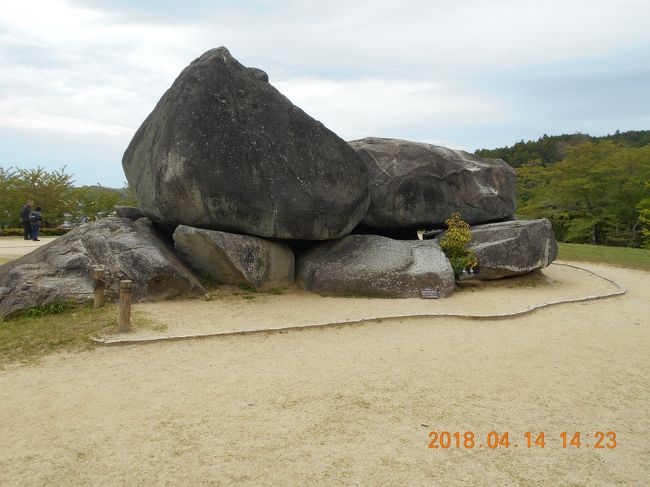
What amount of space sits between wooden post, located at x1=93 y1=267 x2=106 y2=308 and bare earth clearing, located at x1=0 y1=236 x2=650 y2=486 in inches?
68.3

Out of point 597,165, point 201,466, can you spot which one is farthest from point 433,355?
point 597,165

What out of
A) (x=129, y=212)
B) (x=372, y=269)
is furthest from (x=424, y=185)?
(x=129, y=212)

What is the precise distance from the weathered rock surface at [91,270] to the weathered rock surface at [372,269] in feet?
9.56

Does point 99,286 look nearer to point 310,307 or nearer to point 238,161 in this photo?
point 238,161

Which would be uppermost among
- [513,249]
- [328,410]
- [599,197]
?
[599,197]

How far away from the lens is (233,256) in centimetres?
1130

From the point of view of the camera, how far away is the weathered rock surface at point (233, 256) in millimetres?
11195

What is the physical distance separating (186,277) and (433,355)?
5.85m

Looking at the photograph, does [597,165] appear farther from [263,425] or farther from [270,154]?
[263,425]


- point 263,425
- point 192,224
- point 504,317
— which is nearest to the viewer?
point 263,425

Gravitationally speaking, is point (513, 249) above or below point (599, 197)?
below

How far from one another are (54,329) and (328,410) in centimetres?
548

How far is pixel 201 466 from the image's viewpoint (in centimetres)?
441
